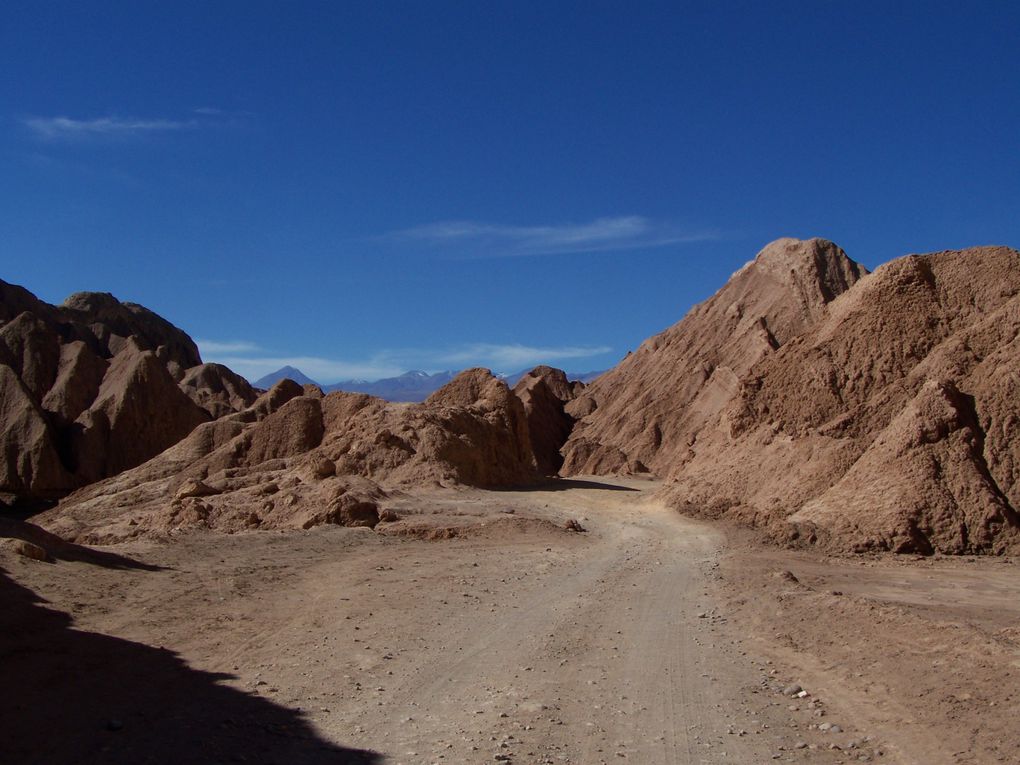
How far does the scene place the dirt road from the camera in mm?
7445

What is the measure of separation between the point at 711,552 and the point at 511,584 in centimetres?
527

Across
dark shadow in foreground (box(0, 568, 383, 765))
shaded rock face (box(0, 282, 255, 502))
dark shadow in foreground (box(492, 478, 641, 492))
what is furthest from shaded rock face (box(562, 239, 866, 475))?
dark shadow in foreground (box(0, 568, 383, 765))

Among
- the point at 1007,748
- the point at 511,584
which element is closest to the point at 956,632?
the point at 1007,748

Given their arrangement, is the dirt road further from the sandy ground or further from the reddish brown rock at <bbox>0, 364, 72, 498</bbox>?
the reddish brown rock at <bbox>0, 364, 72, 498</bbox>

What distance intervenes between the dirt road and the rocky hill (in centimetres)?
398

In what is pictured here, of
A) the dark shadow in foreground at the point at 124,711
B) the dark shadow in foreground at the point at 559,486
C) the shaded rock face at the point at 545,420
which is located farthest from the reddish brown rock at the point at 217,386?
the dark shadow in foreground at the point at 124,711

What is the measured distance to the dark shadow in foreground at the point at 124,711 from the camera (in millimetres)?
7078

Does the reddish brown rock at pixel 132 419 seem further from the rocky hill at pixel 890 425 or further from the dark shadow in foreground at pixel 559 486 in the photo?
the rocky hill at pixel 890 425

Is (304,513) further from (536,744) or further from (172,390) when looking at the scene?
(172,390)

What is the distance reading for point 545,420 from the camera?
2645 inches

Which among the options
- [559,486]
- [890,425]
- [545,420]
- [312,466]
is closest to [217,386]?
[545,420]

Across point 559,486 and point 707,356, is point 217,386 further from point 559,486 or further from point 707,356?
point 559,486

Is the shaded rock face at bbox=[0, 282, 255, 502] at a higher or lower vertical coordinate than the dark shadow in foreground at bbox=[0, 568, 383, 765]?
higher

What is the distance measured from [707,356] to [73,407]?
139 ft
